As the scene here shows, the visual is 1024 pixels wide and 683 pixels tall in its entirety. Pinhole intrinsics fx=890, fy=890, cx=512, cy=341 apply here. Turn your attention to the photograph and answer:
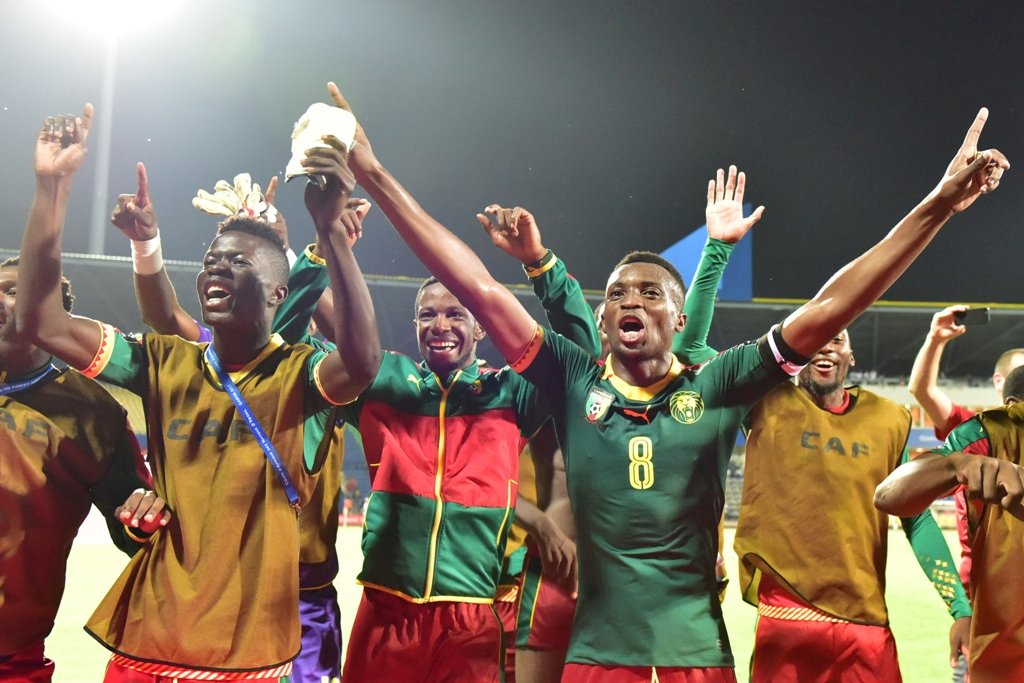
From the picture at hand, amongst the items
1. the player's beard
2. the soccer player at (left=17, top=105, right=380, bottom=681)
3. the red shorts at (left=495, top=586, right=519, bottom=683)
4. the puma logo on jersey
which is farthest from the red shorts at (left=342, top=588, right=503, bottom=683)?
the player's beard

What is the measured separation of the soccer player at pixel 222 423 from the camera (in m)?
2.80

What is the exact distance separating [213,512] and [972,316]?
355 cm

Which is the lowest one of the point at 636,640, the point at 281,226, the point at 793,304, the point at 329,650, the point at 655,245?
the point at 329,650

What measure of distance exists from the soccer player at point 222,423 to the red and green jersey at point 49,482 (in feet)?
1.25

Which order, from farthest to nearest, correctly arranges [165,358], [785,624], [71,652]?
[71,652] < [785,624] < [165,358]

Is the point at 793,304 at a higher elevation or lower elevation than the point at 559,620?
higher

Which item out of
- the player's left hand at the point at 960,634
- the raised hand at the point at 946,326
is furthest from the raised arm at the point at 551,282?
the player's left hand at the point at 960,634

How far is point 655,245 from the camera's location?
34.8 meters

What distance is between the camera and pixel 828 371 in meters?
4.40

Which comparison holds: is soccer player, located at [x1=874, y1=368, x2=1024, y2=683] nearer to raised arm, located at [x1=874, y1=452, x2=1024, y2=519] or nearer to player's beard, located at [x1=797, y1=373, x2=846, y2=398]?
raised arm, located at [x1=874, y1=452, x2=1024, y2=519]

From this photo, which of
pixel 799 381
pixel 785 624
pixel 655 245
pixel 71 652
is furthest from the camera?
pixel 655 245

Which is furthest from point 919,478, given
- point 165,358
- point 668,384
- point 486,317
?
point 165,358

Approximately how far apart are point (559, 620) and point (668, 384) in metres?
1.51

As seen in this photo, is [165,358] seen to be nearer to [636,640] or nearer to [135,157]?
[636,640]
